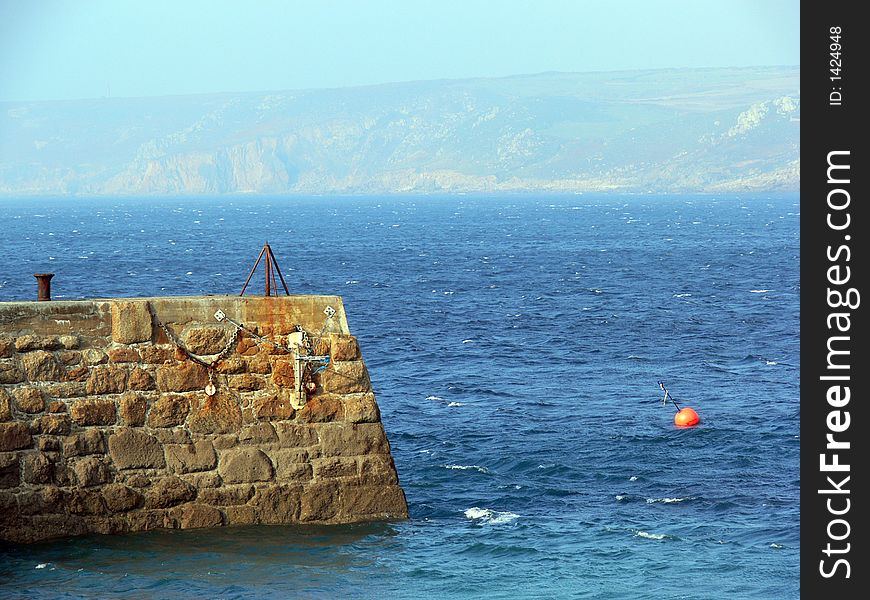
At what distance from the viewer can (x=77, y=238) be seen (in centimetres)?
11575

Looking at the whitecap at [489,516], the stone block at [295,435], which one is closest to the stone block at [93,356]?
the stone block at [295,435]

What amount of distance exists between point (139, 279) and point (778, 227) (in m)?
85.2

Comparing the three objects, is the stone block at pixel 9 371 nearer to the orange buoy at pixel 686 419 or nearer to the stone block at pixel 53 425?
the stone block at pixel 53 425

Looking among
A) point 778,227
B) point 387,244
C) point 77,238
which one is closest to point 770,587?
point 387,244

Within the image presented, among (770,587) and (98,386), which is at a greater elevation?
(98,386)

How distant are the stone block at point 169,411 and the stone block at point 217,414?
125 millimetres

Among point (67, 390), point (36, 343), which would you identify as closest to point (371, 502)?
point (67, 390)

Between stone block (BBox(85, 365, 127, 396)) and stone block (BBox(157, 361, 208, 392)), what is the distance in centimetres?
46

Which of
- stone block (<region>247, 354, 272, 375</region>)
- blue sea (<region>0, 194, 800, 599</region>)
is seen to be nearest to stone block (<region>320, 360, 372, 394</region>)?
stone block (<region>247, 354, 272, 375</region>)

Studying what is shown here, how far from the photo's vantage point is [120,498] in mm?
16703

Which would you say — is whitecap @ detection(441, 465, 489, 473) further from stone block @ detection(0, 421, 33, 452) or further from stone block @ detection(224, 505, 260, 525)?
stone block @ detection(0, 421, 33, 452)

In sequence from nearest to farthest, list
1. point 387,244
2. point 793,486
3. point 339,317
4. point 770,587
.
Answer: point 770,587, point 339,317, point 793,486, point 387,244
